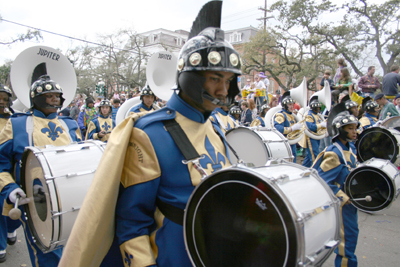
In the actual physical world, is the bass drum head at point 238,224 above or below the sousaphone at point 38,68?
below

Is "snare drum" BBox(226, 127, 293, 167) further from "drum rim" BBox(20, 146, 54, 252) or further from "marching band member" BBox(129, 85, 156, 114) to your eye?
"drum rim" BBox(20, 146, 54, 252)

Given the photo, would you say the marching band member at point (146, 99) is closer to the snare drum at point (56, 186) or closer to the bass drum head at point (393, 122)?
the snare drum at point (56, 186)

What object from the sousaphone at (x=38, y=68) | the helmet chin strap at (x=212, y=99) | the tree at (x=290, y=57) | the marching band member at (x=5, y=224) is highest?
the tree at (x=290, y=57)

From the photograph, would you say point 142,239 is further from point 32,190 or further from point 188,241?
point 32,190

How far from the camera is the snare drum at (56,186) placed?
2.60 meters

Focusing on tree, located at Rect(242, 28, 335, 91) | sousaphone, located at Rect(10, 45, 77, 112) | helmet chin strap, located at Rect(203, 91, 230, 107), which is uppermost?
tree, located at Rect(242, 28, 335, 91)

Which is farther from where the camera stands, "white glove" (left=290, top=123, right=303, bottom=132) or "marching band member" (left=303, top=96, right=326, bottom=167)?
"marching band member" (left=303, top=96, right=326, bottom=167)

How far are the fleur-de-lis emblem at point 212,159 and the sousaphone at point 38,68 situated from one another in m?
3.57

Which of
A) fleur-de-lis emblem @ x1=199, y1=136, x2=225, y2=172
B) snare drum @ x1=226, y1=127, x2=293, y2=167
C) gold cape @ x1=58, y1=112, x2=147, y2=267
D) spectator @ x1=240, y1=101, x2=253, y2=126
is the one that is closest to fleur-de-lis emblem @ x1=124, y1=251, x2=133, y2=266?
gold cape @ x1=58, y1=112, x2=147, y2=267

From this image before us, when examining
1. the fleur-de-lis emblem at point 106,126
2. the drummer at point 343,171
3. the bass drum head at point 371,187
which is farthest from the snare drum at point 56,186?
the fleur-de-lis emblem at point 106,126

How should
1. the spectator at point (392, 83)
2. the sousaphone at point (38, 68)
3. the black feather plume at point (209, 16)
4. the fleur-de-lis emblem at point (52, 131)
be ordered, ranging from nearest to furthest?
the black feather plume at point (209, 16), the fleur-de-lis emblem at point (52, 131), the sousaphone at point (38, 68), the spectator at point (392, 83)

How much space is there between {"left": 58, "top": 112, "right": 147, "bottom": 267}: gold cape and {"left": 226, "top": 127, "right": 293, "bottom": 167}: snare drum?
142 inches

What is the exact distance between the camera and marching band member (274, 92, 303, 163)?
26.0ft

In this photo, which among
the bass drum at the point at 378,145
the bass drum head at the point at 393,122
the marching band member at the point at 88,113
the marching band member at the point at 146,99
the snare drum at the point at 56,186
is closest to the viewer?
the snare drum at the point at 56,186
